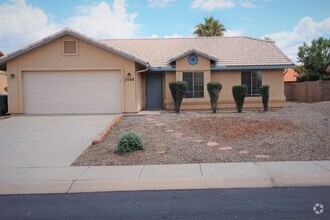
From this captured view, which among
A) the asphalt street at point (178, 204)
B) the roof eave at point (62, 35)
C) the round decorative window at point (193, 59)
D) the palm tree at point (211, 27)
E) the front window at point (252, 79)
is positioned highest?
the palm tree at point (211, 27)

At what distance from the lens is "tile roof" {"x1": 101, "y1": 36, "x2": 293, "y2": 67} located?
21.5m

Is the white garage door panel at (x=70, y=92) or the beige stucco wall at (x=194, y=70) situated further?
the beige stucco wall at (x=194, y=70)

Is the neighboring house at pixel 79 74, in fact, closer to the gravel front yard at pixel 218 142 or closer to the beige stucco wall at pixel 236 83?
the beige stucco wall at pixel 236 83

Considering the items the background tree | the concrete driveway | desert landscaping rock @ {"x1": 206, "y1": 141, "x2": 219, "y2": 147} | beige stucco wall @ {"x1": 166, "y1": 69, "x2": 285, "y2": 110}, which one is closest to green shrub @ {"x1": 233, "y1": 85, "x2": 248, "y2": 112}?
beige stucco wall @ {"x1": 166, "y1": 69, "x2": 285, "y2": 110}

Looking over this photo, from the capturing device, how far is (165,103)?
21.3 m

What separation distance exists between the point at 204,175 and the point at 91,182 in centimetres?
234

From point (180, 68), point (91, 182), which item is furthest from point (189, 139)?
point (180, 68)

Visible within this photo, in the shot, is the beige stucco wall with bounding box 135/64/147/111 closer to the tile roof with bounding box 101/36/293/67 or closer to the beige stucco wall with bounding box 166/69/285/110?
the tile roof with bounding box 101/36/293/67

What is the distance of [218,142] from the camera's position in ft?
35.7

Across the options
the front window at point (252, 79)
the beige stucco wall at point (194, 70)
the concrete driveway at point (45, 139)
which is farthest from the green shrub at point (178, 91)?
the concrete driveway at point (45, 139)

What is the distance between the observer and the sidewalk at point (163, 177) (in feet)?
22.6

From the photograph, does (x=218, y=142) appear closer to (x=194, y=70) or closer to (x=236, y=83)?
(x=194, y=70)

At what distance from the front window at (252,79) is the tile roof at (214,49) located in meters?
0.70

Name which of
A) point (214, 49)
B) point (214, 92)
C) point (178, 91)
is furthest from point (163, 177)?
point (214, 49)
